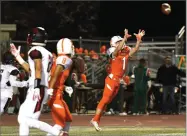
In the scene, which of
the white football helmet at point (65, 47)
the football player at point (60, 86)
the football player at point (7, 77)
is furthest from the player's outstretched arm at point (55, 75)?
the football player at point (7, 77)

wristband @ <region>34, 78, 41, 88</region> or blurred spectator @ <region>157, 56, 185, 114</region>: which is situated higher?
wristband @ <region>34, 78, 41, 88</region>

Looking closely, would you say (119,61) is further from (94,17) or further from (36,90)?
(94,17)

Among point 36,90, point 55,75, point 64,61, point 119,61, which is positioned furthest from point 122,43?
point 36,90

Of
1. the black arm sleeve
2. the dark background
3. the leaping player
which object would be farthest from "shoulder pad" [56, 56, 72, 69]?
the dark background

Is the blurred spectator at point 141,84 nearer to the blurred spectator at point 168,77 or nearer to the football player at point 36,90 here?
the blurred spectator at point 168,77

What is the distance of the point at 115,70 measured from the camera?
590 inches

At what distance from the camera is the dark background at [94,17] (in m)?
34.4

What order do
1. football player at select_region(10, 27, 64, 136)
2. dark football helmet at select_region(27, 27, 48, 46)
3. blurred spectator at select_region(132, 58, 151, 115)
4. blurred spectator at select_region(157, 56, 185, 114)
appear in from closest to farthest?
football player at select_region(10, 27, 64, 136)
dark football helmet at select_region(27, 27, 48, 46)
blurred spectator at select_region(132, 58, 151, 115)
blurred spectator at select_region(157, 56, 185, 114)

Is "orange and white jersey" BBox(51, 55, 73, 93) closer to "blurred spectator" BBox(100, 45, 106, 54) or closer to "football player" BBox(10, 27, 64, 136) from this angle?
"football player" BBox(10, 27, 64, 136)

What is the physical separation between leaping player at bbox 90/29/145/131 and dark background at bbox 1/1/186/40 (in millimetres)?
18922

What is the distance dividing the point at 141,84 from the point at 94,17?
1350cm

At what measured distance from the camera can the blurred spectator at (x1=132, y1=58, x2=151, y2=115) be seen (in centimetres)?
2227

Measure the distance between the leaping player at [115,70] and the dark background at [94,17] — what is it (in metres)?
18.9

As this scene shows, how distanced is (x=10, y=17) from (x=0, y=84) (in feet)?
66.9
